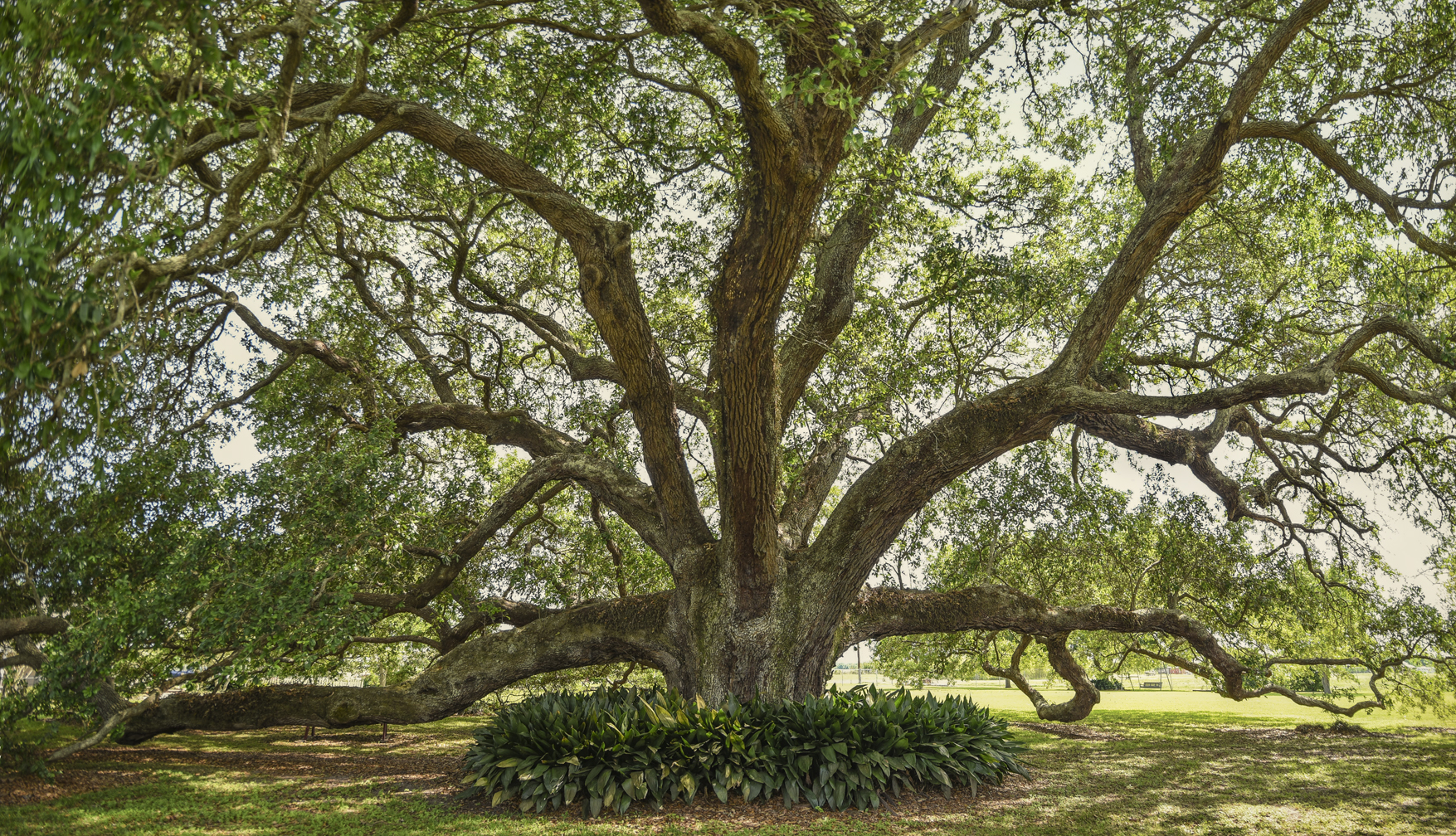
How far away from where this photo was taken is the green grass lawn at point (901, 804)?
5961mm

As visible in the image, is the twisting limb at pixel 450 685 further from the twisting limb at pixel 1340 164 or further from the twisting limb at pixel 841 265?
the twisting limb at pixel 1340 164

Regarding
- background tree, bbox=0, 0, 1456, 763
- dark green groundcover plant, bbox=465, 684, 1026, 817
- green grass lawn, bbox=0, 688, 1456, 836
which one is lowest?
green grass lawn, bbox=0, 688, 1456, 836

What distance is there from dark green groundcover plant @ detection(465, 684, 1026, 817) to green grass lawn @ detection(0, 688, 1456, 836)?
222 millimetres

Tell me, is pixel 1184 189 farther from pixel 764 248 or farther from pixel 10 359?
pixel 10 359

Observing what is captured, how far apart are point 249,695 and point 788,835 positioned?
7059 mm

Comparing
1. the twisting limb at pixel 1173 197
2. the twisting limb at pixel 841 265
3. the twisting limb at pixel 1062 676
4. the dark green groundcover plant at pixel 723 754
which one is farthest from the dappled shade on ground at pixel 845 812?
the twisting limb at pixel 841 265

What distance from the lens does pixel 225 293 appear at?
7461 mm

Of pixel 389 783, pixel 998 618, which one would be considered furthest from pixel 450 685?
pixel 998 618

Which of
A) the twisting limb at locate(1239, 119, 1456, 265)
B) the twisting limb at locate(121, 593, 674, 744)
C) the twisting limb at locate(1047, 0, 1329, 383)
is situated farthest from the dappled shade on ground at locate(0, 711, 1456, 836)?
the twisting limb at locate(1239, 119, 1456, 265)

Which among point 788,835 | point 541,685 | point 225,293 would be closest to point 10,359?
point 225,293

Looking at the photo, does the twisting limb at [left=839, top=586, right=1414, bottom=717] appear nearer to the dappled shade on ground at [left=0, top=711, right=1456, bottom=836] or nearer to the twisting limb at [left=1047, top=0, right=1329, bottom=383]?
the dappled shade on ground at [left=0, top=711, right=1456, bottom=836]

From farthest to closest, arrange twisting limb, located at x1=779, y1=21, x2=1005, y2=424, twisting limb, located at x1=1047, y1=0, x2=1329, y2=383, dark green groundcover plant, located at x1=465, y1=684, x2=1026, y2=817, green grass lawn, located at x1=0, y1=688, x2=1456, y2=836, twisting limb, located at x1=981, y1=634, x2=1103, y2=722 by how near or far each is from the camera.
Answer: twisting limb, located at x1=981, y1=634, x2=1103, y2=722, twisting limb, located at x1=779, y1=21, x2=1005, y2=424, twisting limb, located at x1=1047, y1=0, x2=1329, y2=383, dark green groundcover plant, located at x1=465, y1=684, x2=1026, y2=817, green grass lawn, located at x1=0, y1=688, x2=1456, y2=836

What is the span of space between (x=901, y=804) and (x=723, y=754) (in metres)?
1.67

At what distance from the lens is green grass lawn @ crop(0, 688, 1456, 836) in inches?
→ 235
